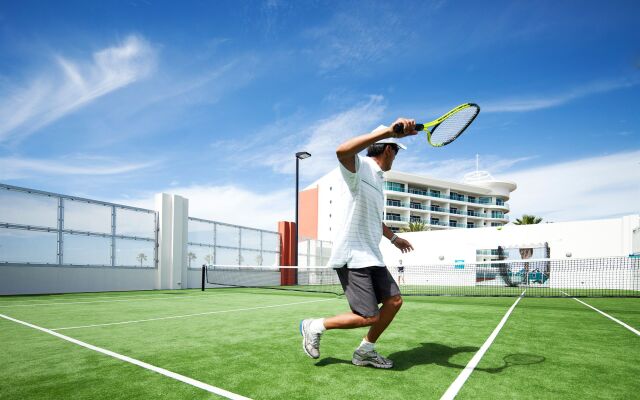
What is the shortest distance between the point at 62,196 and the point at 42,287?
11.8ft

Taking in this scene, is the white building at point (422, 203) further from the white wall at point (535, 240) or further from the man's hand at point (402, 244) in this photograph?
the man's hand at point (402, 244)

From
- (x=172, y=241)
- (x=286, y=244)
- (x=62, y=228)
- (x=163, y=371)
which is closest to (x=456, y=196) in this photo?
(x=286, y=244)

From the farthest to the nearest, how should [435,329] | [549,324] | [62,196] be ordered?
[62,196]
[549,324]
[435,329]

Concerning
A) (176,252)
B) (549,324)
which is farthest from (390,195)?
(549,324)

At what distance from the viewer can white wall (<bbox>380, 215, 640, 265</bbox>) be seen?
26484mm

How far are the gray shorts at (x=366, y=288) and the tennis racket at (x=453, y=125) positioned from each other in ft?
5.50

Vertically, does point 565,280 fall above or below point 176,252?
below

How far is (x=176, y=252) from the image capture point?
67.9 feet

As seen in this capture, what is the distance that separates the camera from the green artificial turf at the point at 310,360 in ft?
10.2

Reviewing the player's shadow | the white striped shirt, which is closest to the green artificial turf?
the player's shadow

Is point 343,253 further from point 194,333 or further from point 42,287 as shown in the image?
point 42,287

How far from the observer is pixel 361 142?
306 cm

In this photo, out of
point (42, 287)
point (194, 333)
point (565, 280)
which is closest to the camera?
point (194, 333)

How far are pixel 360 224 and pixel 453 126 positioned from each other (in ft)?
5.71
